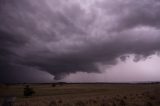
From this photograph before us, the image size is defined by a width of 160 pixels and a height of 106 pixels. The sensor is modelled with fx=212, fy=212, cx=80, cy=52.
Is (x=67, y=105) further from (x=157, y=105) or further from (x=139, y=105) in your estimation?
(x=157, y=105)

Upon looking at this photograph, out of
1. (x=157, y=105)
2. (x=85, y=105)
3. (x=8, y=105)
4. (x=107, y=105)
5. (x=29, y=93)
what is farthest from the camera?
(x=29, y=93)

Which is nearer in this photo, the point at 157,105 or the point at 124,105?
the point at 157,105

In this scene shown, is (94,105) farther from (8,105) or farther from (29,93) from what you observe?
(29,93)

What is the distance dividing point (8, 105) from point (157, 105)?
1715 cm

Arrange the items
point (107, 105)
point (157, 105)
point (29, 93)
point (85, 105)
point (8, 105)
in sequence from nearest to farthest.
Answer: point (8, 105), point (157, 105), point (107, 105), point (85, 105), point (29, 93)

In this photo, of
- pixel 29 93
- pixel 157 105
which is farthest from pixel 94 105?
pixel 29 93

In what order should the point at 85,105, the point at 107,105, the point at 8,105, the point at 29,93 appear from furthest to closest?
the point at 29,93, the point at 85,105, the point at 107,105, the point at 8,105

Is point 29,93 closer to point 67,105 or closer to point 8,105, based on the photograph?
point 67,105

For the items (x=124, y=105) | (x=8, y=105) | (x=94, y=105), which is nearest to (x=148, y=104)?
(x=124, y=105)

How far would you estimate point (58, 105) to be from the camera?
2973 centimetres

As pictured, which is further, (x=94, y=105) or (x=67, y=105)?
(x=67, y=105)

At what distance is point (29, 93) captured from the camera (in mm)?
70312

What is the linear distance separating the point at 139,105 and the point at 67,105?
32.2 ft

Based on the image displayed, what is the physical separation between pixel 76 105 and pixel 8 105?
1414cm
